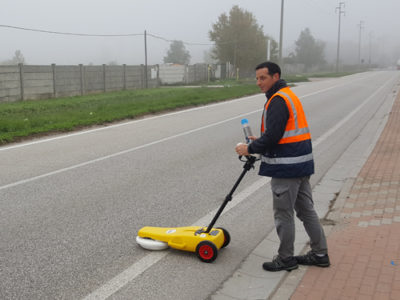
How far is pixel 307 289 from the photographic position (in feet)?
12.2

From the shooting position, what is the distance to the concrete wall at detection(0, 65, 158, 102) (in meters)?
21.5

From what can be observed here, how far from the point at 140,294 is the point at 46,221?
2069mm

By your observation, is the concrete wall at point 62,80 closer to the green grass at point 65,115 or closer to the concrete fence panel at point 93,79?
the concrete fence panel at point 93,79

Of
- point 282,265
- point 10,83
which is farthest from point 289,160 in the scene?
point 10,83

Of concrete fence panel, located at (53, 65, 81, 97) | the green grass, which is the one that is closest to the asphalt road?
the green grass

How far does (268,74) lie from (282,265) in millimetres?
1703

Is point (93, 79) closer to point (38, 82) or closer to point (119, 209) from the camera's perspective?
point (38, 82)

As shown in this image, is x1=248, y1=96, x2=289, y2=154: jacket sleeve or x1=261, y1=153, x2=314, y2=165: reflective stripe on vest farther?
x1=261, y1=153, x2=314, y2=165: reflective stripe on vest

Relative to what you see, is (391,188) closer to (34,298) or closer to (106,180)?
(106,180)

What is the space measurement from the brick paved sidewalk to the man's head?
1688 mm

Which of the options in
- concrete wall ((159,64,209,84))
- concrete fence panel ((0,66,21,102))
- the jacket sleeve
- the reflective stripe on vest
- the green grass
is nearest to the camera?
the jacket sleeve

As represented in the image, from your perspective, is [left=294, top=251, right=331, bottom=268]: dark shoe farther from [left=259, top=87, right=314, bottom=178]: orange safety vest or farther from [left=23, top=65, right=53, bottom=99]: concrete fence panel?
[left=23, top=65, right=53, bottom=99]: concrete fence panel

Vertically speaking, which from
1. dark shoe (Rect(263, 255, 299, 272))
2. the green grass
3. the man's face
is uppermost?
the man's face

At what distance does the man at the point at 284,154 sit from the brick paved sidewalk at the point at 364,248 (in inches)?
10.3
